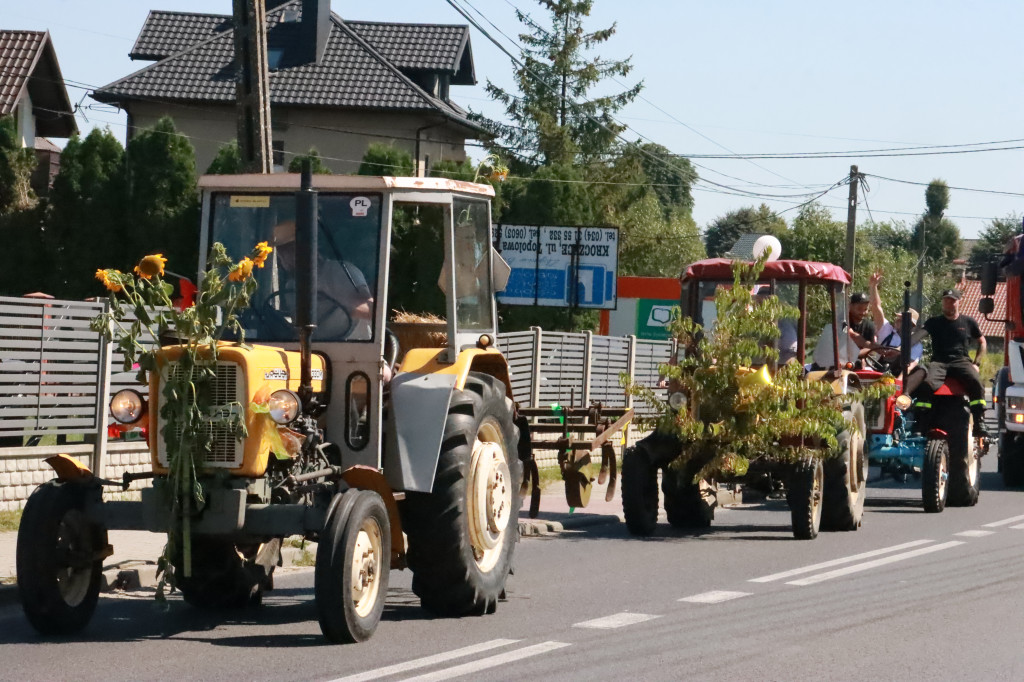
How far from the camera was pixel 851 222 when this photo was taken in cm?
3916

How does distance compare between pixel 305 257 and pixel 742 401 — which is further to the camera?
pixel 742 401

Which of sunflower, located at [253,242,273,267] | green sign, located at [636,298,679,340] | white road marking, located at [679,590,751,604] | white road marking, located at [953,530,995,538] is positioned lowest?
white road marking, located at [679,590,751,604]

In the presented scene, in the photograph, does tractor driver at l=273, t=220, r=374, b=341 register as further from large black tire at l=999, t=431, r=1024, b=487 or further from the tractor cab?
large black tire at l=999, t=431, r=1024, b=487

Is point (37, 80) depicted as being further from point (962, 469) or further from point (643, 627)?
point (643, 627)

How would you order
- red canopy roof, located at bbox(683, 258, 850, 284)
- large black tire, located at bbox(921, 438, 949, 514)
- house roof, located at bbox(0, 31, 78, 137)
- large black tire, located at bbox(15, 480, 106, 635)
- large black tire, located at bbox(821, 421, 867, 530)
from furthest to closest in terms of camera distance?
house roof, located at bbox(0, 31, 78, 137) < large black tire, located at bbox(921, 438, 949, 514) < red canopy roof, located at bbox(683, 258, 850, 284) < large black tire, located at bbox(821, 421, 867, 530) < large black tire, located at bbox(15, 480, 106, 635)

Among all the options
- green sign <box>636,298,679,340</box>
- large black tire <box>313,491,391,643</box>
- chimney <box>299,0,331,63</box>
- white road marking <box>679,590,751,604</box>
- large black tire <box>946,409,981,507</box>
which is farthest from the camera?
chimney <box>299,0,331,63</box>

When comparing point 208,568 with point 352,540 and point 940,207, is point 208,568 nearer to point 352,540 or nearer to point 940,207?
point 352,540

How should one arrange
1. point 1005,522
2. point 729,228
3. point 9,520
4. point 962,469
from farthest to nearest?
1. point 729,228
2. point 962,469
3. point 1005,522
4. point 9,520

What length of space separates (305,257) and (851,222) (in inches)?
1308

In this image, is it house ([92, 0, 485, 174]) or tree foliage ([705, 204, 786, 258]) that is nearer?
house ([92, 0, 485, 174])

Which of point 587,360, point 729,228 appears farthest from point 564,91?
point 729,228

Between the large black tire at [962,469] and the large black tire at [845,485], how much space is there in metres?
2.22

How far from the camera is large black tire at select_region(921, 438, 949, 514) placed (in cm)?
1570

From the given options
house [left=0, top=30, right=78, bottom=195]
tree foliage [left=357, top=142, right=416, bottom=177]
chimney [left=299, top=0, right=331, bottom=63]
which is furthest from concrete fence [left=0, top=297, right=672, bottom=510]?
chimney [left=299, top=0, right=331, bottom=63]
